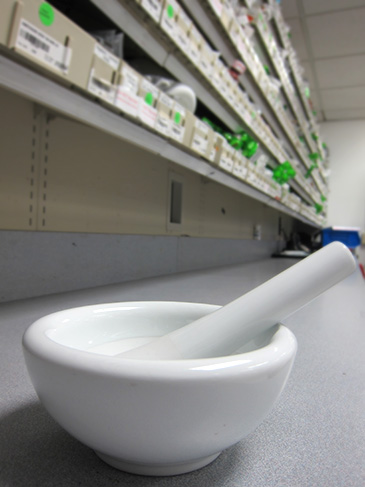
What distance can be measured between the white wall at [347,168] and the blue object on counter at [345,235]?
58.9 inches

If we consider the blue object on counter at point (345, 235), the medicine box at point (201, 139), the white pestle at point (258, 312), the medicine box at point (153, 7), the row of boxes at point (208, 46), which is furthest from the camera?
the blue object on counter at point (345, 235)

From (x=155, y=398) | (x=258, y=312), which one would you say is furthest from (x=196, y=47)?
(x=155, y=398)

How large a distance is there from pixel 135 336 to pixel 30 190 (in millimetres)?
740

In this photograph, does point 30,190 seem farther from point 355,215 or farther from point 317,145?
point 355,215

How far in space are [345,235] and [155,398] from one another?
5.15 m

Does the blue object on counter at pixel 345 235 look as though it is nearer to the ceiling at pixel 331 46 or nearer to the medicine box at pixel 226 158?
the ceiling at pixel 331 46

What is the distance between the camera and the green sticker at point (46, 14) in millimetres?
589

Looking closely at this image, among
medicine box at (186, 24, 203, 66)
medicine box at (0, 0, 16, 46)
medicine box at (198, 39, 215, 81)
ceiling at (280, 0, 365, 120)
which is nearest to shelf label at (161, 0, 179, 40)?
Result: medicine box at (186, 24, 203, 66)

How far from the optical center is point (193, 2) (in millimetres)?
1220

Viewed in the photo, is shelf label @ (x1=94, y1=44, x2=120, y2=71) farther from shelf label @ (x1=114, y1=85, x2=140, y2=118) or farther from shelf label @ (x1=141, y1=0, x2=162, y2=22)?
shelf label @ (x1=141, y1=0, x2=162, y2=22)

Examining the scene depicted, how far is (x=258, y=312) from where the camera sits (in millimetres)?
355

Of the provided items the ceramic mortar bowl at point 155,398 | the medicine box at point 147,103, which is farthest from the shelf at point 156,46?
the ceramic mortar bowl at point 155,398

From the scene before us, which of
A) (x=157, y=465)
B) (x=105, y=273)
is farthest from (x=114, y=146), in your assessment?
(x=157, y=465)

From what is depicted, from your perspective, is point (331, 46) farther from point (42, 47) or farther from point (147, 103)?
point (42, 47)
